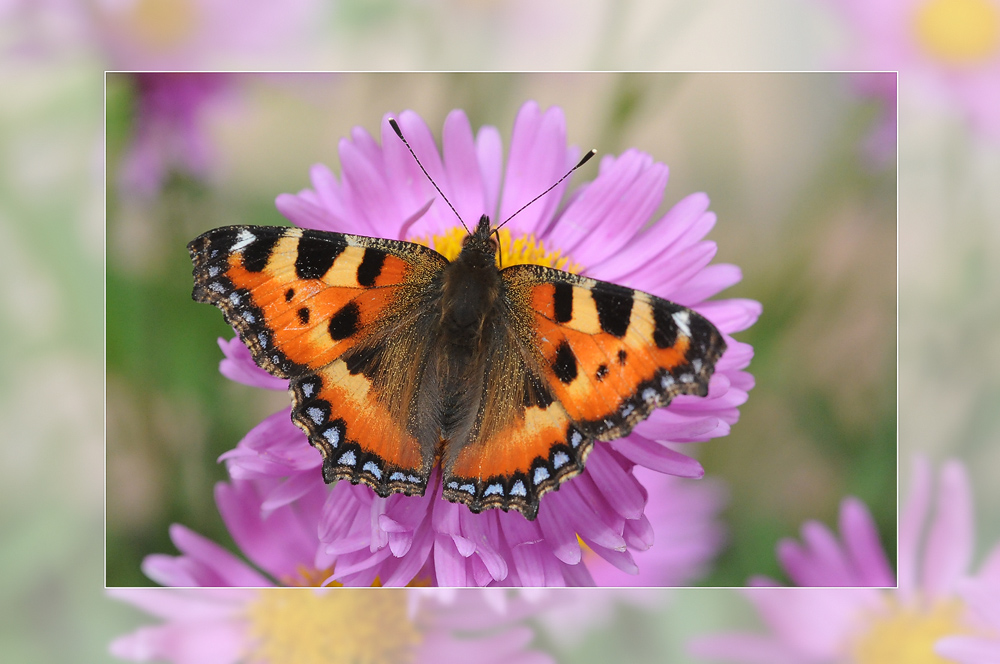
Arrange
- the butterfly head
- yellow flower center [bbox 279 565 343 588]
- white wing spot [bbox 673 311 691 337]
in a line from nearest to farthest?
white wing spot [bbox 673 311 691 337], the butterfly head, yellow flower center [bbox 279 565 343 588]

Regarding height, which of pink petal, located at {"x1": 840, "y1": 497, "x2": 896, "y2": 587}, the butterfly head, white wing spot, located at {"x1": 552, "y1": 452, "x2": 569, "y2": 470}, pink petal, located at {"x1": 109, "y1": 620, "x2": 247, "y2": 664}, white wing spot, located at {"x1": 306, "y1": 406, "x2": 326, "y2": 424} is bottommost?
pink petal, located at {"x1": 109, "y1": 620, "x2": 247, "y2": 664}

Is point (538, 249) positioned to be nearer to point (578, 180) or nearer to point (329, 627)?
point (578, 180)

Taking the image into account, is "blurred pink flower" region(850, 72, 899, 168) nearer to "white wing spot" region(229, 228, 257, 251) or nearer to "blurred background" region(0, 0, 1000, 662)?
"blurred background" region(0, 0, 1000, 662)
